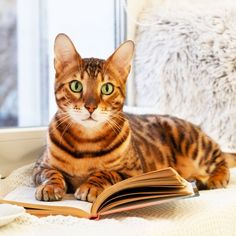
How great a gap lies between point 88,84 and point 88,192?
231mm

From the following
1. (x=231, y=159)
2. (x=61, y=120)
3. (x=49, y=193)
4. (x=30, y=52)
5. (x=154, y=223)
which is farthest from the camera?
(x=30, y=52)

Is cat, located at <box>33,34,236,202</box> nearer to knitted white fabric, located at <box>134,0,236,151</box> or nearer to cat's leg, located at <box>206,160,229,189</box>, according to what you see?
cat's leg, located at <box>206,160,229,189</box>

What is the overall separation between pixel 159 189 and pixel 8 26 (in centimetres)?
→ 87

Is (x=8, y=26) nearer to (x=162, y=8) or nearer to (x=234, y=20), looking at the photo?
(x=162, y=8)

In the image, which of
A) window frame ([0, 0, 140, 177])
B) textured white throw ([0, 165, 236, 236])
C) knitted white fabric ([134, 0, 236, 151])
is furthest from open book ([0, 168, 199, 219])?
knitted white fabric ([134, 0, 236, 151])

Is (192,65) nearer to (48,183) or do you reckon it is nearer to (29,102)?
(29,102)

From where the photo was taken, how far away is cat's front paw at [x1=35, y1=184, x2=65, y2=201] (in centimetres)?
95

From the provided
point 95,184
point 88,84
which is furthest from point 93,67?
point 95,184

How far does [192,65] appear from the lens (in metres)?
1.55

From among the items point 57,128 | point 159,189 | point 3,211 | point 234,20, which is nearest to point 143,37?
point 234,20

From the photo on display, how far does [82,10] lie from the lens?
5.45 feet

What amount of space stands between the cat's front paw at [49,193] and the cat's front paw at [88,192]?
0.04m

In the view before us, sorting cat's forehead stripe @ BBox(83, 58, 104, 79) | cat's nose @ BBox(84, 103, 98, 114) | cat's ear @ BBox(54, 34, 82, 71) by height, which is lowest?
cat's nose @ BBox(84, 103, 98, 114)

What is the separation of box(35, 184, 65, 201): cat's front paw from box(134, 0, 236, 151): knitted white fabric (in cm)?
71
